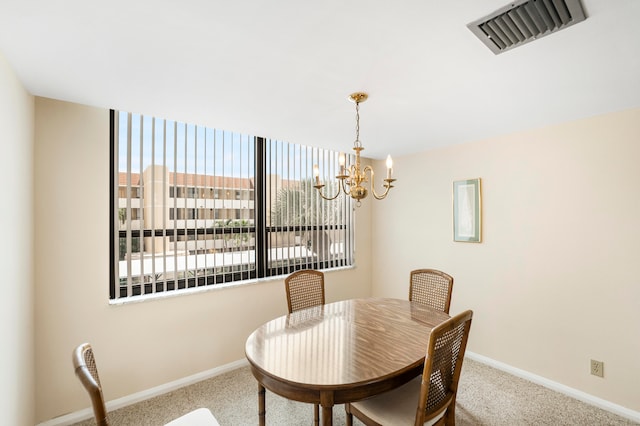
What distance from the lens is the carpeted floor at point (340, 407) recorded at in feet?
7.48

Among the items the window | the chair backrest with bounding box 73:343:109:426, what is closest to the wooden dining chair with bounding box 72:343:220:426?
the chair backrest with bounding box 73:343:109:426

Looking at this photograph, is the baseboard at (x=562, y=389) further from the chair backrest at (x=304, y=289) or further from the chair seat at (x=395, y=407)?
the chair backrest at (x=304, y=289)

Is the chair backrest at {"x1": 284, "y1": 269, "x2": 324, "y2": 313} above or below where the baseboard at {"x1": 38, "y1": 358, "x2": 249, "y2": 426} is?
above

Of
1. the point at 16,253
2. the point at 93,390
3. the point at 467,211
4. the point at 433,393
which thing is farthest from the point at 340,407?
the point at 16,253

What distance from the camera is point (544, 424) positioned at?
225 cm

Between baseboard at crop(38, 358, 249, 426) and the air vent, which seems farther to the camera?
baseboard at crop(38, 358, 249, 426)

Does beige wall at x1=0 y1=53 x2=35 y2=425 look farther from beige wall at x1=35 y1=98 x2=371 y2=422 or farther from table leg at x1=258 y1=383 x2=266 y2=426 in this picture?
table leg at x1=258 y1=383 x2=266 y2=426

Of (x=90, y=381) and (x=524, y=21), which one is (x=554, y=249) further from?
(x=90, y=381)

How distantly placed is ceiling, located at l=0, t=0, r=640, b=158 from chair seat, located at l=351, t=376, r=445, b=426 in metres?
1.95

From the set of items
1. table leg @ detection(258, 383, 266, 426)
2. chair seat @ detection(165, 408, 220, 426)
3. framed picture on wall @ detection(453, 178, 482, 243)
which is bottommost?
table leg @ detection(258, 383, 266, 426)

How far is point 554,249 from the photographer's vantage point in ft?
9.14

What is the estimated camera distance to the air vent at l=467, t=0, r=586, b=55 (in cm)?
124

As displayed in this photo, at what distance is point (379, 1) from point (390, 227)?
10.9ft

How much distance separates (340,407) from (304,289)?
3.35ft
